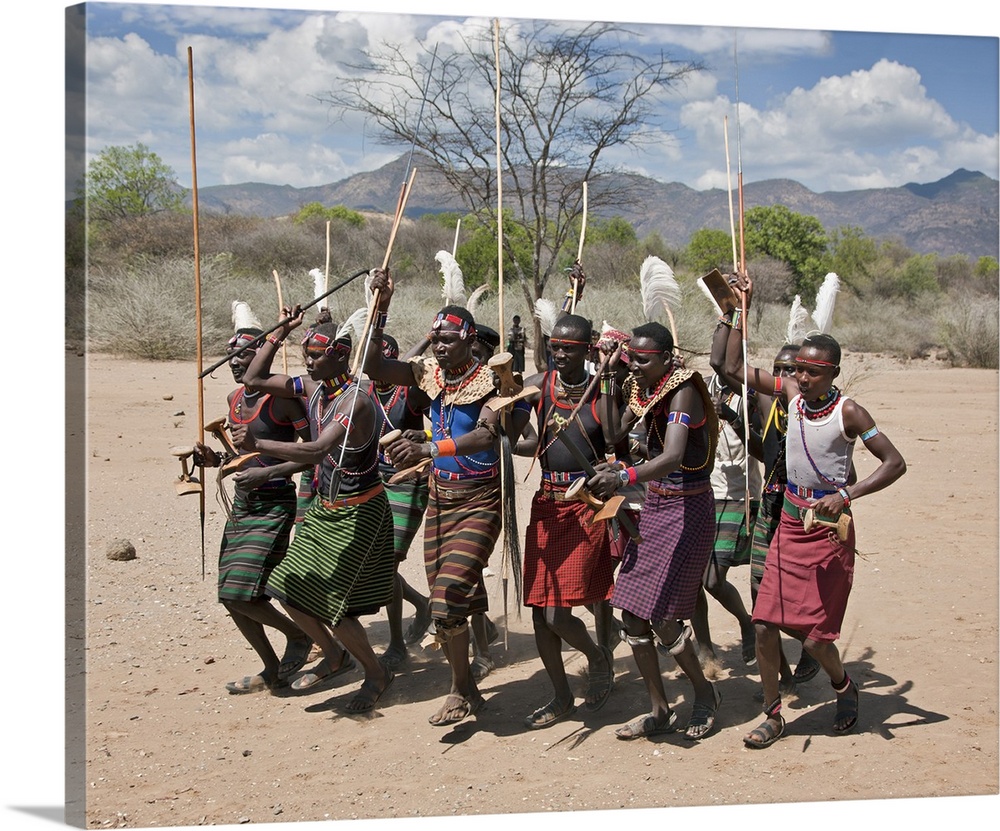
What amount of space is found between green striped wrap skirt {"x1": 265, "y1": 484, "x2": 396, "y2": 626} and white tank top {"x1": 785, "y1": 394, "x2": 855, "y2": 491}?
1915 mm

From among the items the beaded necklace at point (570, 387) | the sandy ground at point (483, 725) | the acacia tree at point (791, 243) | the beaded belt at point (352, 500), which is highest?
the acacia tree at point (791, 243)

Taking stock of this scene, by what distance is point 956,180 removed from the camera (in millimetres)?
23078

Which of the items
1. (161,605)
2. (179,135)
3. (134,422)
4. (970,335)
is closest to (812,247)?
(970,335)

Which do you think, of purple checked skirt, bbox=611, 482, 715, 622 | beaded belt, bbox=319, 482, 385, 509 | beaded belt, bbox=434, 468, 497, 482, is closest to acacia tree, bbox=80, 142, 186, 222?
beaded belt, bbox=319, 482, 385, 509

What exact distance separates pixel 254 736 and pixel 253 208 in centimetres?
4111

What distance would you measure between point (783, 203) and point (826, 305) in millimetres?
42418

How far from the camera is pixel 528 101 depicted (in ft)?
53.3

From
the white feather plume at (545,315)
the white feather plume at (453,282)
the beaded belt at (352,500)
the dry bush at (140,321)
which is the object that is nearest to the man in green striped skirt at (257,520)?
the beaded belt at (352,500)

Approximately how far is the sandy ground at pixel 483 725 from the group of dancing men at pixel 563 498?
0.17 m

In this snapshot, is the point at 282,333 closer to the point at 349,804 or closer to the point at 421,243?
the point at 349,804

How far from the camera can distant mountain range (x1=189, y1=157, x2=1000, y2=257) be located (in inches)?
1039

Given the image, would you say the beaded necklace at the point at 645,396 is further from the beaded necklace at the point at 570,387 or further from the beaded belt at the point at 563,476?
the beaded belt at the point at 563,476

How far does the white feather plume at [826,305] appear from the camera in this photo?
17.9 feet

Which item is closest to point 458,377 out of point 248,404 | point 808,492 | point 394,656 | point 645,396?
point 645,396
